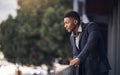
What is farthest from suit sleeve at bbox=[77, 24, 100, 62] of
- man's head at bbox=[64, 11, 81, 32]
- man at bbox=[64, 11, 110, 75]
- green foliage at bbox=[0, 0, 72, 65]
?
green foliage at bbox=[0, 0, 72, 65]

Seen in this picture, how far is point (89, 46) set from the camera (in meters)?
5.95

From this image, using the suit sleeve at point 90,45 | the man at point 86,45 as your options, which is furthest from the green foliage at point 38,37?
the suit sleeve at point 90,45

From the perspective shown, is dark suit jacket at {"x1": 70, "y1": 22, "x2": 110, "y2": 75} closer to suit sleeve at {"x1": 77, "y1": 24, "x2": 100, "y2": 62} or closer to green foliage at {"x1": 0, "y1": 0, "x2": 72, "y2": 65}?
suit sleeve at {"x1": 77, "y1": 24, "x2": 100, "y2": 62}

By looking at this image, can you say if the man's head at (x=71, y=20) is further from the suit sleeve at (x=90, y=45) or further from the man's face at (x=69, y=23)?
the suit sleeve at (x=90, y=45)

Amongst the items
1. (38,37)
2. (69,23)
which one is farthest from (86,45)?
(38,37)

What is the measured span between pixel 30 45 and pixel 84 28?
5111 centimetres

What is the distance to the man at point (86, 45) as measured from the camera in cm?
601

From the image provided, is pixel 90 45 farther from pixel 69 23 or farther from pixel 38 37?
pixel 38 37

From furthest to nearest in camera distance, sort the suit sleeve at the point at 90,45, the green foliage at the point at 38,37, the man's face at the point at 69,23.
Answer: the green foliage at the point at 38,37 < the man's face at the point at 69,23 < the suit sleeve at the point at 90,45

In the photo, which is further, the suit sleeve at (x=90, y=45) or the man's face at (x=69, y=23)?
the man's face at (x=69, y=23)

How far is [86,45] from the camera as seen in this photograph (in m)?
5.96

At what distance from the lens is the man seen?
6.01 m

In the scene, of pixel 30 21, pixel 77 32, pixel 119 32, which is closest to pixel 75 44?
pixel 77 32

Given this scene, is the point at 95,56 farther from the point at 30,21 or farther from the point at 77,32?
the point at 30,21
